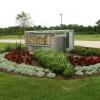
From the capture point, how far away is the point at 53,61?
11.0m

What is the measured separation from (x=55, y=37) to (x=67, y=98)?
316 inches

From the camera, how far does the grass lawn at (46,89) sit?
7.74 m

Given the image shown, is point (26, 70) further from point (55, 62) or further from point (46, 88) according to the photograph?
point (46, 88)

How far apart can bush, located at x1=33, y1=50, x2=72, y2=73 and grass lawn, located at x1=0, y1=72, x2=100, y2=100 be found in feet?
3.84

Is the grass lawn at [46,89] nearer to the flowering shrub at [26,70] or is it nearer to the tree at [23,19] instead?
the flowering shrub at [26,70]

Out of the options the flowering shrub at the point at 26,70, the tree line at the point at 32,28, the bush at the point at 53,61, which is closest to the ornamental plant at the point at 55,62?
the bush at the point at 53,61

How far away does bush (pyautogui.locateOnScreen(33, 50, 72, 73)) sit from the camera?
10.4m

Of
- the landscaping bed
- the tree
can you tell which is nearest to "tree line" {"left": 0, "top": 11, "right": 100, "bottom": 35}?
the tree

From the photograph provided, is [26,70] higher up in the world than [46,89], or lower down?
higher up

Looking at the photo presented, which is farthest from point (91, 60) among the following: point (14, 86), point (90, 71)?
point (14, 86)

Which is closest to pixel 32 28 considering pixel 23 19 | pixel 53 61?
pixel 23 19

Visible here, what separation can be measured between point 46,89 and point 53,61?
2.77m

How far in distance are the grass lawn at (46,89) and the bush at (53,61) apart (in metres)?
1.17

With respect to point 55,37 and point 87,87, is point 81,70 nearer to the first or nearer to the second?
point 87,87
